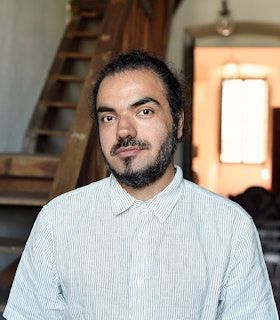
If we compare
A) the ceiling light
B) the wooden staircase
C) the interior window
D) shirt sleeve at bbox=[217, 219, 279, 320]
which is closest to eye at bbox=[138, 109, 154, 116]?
shirt sleeve at bbox=[217, 219, 279, 320]

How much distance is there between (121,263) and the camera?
1258 millimetres

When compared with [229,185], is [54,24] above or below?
above

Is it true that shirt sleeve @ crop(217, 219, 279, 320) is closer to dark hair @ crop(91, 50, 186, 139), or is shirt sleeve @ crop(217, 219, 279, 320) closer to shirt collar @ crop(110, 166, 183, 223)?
shirt collar @ crop(110, 166, 183, 223)

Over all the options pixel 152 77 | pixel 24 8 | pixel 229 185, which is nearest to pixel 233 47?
pixel 229 185

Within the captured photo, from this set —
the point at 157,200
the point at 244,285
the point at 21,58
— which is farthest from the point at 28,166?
the point at 244,285

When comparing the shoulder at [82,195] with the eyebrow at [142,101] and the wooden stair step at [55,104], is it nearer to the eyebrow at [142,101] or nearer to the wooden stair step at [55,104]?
the eyebrow at [142,101]

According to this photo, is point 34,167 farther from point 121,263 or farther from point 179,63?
point 179,63

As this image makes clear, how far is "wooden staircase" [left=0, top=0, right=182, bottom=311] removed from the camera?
2711 millimetres

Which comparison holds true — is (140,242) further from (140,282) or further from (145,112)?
(145,112)

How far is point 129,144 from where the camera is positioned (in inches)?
49.1

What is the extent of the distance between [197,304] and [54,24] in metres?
4.30

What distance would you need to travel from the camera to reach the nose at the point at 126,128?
1249mm

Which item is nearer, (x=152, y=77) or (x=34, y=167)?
(x=152, y=77)

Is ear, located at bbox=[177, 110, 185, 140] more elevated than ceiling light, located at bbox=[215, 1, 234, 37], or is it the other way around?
ceiling light, located at bbox=[215, 1, 234, 37]
